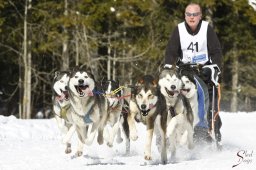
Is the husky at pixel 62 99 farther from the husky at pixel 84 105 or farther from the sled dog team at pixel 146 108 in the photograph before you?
the husky at pixel 84 105

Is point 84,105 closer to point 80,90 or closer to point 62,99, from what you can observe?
point 80,90

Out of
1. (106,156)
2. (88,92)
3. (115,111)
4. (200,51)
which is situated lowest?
(106,156)

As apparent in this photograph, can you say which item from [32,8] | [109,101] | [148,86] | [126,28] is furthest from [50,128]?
[126,28]

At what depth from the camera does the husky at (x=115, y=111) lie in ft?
23.8

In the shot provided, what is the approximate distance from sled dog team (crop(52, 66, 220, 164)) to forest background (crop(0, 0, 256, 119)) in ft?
39.6

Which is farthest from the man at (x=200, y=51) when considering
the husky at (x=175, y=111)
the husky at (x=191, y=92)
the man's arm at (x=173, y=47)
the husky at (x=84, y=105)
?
the husky at (x=84, y=105)

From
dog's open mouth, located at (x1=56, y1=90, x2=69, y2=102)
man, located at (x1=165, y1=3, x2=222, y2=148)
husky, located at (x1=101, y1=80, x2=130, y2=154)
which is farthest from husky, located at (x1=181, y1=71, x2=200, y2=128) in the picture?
dog's open mouth, located at (x1=56, y1=90, x2=69, y2=102)

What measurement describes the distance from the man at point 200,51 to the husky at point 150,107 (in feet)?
2.47

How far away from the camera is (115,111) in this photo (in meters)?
7.48

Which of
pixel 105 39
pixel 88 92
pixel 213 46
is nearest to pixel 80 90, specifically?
pixel 88 92

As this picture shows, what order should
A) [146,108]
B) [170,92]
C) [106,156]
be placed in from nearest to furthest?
[146,108]
[170,92]
[106,156]

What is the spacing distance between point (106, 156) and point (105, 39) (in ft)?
52.6

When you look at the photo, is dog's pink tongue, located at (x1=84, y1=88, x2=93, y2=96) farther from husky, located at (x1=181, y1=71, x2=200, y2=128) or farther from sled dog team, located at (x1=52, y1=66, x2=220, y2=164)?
husky, located at (x1=181, y1=71, x2=200, y2=128)

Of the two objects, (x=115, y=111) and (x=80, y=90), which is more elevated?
(x=80, y=90)
